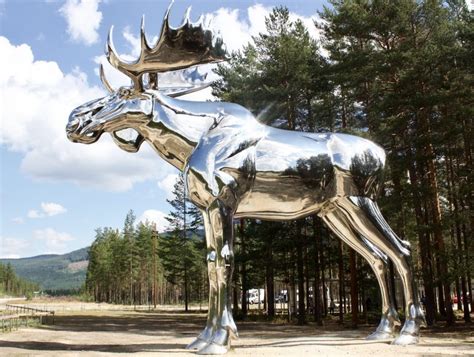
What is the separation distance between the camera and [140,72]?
7.68 meters

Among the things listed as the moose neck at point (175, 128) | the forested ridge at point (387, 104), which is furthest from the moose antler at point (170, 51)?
the forested ridge at point (387, 104)

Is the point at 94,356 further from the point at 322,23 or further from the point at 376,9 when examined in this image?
the point at 322,23

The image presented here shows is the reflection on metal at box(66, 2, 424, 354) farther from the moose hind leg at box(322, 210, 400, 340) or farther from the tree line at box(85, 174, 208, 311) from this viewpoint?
the tree line at box(85, 174, 208, 311)

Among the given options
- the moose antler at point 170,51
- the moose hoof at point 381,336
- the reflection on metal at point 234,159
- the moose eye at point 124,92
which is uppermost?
the moose antler at point 170,51

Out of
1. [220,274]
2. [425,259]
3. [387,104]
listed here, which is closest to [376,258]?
[220,274]

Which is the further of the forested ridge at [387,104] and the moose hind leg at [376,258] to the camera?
the forested ridge at [387,104]

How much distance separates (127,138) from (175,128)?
2.97 feet

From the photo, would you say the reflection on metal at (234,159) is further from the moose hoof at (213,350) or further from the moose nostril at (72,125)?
the moose hoof at (213,350)

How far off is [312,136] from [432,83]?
37.8 feet

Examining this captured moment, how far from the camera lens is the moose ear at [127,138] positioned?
7.88 metres

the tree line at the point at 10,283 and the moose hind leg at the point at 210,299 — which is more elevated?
the moose hind leg at the point at 210,299

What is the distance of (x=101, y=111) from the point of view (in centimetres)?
772

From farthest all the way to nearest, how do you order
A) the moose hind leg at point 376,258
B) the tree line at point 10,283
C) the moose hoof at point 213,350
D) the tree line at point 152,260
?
the tree line at point 10,283 → the tree line at point 152,260 → the moose hind leg at point 376,258 → the moose hoof at point 213,350

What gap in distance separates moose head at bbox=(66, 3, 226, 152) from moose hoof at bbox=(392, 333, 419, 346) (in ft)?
17.2
